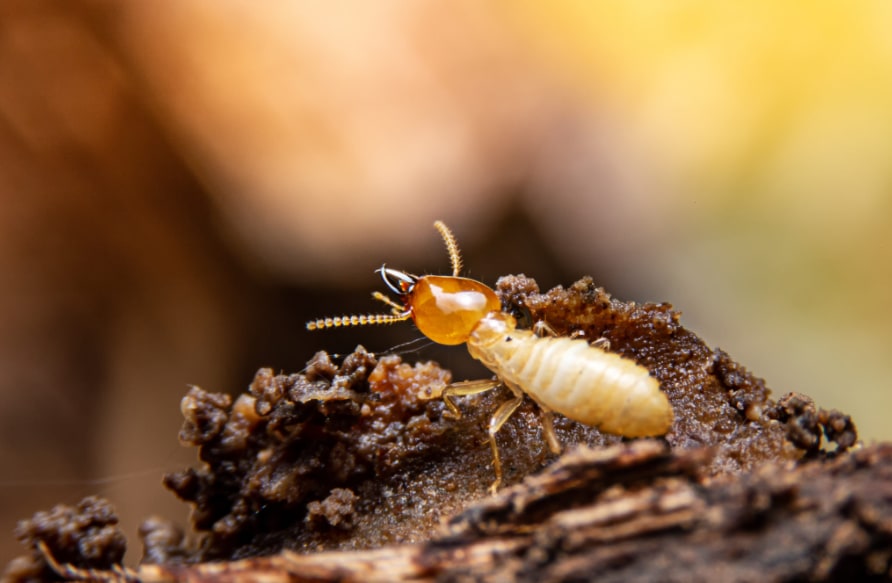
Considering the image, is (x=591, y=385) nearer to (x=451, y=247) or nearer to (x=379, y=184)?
(x=451, y=247)

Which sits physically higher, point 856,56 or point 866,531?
point 856,56

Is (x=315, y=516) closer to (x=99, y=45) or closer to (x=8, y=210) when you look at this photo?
(x=8, y=210)

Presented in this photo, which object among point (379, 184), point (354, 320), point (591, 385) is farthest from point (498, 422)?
point (379, 184)

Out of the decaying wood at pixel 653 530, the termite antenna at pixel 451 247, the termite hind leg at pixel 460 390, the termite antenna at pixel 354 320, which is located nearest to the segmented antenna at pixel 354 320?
the termite antenna at pixel 354 320

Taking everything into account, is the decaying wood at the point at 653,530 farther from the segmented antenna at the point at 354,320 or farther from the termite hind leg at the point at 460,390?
the segmented antenna at the point at 354,320

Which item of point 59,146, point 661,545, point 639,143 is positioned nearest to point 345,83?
point 59,146

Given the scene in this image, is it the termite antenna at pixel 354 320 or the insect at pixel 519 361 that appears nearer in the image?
the insect at pixel 519 361

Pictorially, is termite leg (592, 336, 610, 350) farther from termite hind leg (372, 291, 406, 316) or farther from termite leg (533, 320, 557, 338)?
termite hind leg (372, 291, 406, 316)
